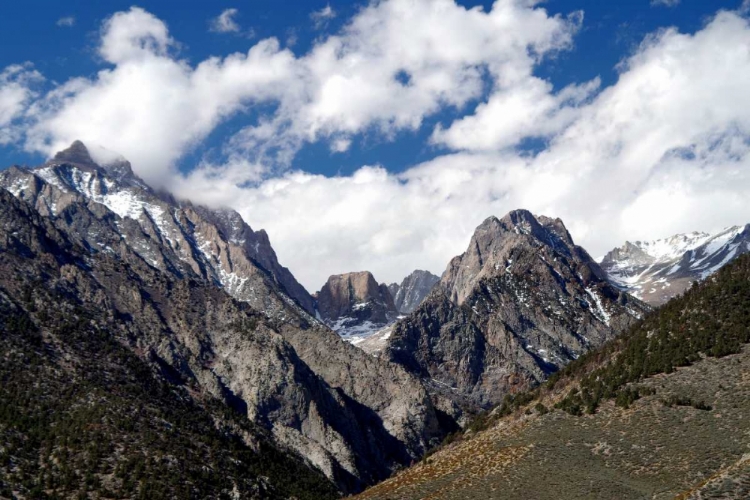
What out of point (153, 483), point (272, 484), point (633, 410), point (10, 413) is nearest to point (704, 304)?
point (633, 410)

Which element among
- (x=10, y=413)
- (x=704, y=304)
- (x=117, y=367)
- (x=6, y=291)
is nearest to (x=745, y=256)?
(x=704, y=304)

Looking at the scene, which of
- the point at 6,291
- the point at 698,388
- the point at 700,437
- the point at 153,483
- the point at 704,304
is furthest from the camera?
the point at 6,291

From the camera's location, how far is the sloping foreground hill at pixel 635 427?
Answer: 72.9 m

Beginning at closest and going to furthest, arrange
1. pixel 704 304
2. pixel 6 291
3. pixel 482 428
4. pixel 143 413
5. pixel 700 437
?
pixel 700 437 → pixel 704 304 → pixel 482 428 → pixel 143 413 → pixel 6 291

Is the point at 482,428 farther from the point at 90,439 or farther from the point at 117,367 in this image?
the point at 117,367

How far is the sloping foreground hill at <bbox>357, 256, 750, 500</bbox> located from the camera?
239 feet

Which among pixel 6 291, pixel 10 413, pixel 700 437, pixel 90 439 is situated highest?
pixel 6 291

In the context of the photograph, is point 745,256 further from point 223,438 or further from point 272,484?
point 223,438

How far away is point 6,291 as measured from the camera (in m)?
200

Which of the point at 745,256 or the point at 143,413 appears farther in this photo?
the point at 143,413

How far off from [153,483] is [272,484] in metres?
43.9

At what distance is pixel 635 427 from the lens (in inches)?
3206

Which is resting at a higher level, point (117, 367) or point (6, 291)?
point (6, 291)

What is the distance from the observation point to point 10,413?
13812 centimetres
